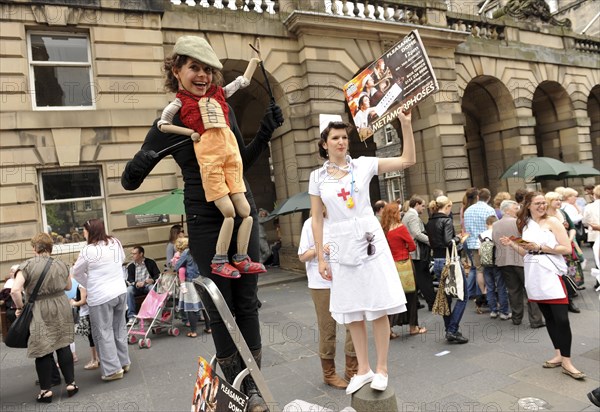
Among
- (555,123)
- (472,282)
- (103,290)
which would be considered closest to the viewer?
(103,290)

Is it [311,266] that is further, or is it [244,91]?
[244,91]

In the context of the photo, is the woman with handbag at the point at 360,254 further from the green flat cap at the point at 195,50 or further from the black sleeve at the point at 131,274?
the black sleeve at the point at 131,274

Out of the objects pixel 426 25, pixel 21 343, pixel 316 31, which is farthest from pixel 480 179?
pixel 21 343

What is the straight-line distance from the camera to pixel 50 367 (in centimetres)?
504

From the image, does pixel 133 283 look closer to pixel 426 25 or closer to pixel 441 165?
pixel 441 165

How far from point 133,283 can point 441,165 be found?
11076 millimetres

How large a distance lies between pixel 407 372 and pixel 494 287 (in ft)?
10.1

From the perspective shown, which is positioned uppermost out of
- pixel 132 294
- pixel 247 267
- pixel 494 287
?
pixel 247 267

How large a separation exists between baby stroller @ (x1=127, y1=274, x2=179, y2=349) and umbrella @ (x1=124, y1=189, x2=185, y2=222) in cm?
165

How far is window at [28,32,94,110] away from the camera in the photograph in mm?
10062

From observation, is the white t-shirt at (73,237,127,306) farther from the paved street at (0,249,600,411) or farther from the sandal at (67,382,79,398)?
the paved street at (0,249,600,411)

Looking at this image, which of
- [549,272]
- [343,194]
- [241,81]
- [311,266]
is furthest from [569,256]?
[241,81]

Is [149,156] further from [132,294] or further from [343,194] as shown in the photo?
[132,294]

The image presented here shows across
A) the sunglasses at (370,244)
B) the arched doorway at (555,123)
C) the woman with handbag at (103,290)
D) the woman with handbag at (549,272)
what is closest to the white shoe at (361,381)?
the sunglasses at (370,244)
